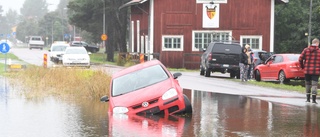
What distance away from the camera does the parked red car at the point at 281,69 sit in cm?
2691

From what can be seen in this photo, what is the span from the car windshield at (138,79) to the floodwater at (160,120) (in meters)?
0.72

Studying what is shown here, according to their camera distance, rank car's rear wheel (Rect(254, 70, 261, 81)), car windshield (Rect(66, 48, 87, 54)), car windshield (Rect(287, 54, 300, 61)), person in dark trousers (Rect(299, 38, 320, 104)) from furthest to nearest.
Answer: car windshield (Rect(66, 48, 87, 54))
car's rear wheel (Rect(254, 70, 261, 81))
car windshield (Rect(287, 54, 300, 61))
person in dark trousers (Rect(299, 38, 320, 104))

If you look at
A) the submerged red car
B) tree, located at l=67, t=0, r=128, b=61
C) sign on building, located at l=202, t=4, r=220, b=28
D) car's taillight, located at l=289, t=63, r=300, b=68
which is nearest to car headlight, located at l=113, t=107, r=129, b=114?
the submerged red car

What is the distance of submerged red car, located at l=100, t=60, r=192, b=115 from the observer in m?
14.3

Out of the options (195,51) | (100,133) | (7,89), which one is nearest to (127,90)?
(100,133)

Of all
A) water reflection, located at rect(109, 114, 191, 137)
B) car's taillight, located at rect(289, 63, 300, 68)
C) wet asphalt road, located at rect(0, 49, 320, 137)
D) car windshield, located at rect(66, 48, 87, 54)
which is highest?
car windshield, located at rect(66, 48, 87, 54)

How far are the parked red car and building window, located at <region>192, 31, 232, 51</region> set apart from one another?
17506mm

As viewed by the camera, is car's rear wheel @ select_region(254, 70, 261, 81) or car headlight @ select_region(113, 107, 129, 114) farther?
car's rear wheel @ select_region(254, 70, 261, 81)

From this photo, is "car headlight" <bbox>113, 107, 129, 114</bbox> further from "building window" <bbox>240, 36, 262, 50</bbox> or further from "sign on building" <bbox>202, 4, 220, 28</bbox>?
"building window" <bbox>240, 36, 262, 50</bbox>

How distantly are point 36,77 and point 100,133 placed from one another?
16.6 metres

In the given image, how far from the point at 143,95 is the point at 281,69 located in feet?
48.6

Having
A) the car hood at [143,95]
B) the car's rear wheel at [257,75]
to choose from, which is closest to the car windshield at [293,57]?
the car's rear wheel at [257,75]

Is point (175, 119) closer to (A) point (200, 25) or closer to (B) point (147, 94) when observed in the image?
(B) point (147, 94)

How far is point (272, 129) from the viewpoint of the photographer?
12484 mm
